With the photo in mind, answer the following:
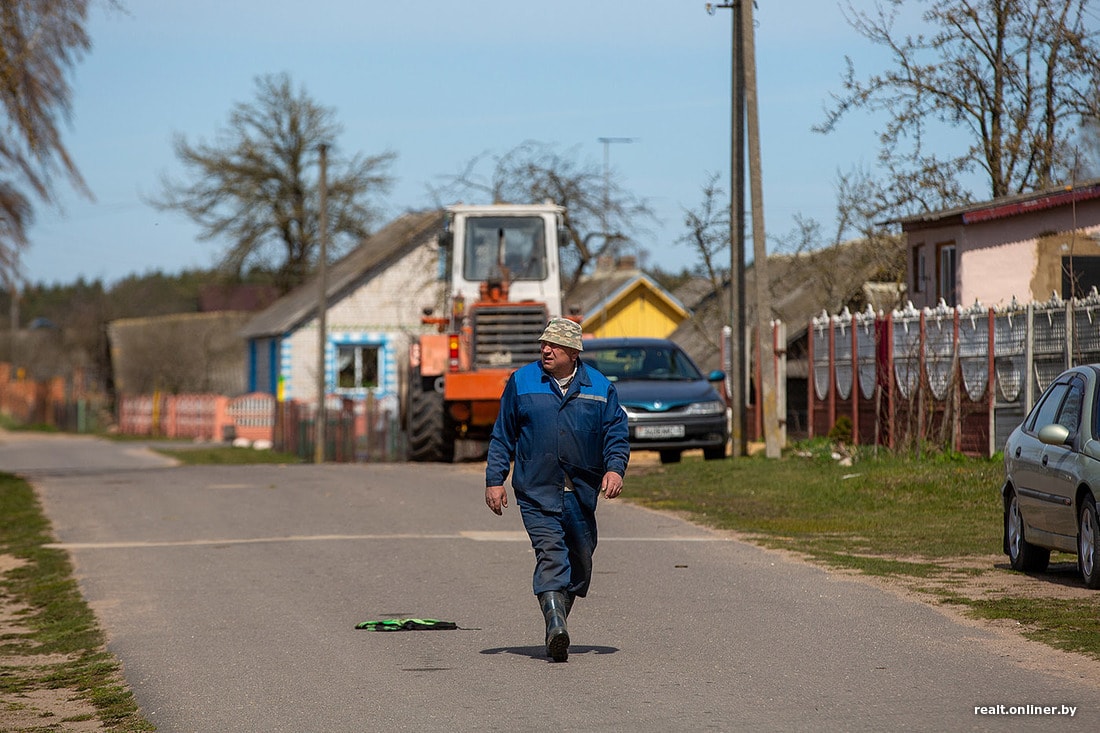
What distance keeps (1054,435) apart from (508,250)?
14.8m

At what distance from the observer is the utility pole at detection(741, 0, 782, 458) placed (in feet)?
72.2

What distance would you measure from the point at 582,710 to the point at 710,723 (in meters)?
0.62

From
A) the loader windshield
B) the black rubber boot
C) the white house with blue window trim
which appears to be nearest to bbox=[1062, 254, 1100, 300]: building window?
the loader windshield

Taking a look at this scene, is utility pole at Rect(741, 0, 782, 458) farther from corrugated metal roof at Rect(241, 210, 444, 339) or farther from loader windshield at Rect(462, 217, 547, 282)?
corrugated metal roof at Rect(241, 210, 444, 339)

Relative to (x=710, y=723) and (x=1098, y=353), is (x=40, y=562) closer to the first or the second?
(x=710, y=723)

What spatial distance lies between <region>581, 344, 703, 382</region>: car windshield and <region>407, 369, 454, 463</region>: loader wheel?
2666 millimetres

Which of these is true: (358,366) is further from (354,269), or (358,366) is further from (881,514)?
(881,514)

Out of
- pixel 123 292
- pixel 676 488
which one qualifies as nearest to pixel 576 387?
pixel 676 488

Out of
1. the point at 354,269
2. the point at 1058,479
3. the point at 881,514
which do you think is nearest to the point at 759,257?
the point at 881,514

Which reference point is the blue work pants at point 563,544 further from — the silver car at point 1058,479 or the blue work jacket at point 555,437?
the silver car at point 1058,479

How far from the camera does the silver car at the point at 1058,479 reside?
9.98 meters

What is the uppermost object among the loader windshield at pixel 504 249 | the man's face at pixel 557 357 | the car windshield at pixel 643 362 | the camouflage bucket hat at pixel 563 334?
the loader windshield at pixel 504 249

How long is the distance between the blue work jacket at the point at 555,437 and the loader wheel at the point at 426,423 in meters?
16.0

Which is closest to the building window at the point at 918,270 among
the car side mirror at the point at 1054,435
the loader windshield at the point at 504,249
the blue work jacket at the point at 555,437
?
the loader windshield at the point at 504,249
